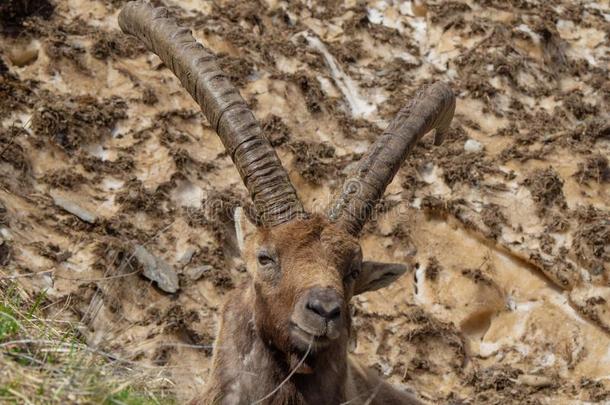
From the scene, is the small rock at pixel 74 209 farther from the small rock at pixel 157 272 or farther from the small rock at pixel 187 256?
the small rock at pixel 187 256

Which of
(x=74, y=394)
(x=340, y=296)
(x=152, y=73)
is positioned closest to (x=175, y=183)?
(x=152, y=73)

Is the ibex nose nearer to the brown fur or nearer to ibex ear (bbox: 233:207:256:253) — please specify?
the brown fur

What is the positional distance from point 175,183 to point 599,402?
19.1ft

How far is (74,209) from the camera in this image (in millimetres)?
10242

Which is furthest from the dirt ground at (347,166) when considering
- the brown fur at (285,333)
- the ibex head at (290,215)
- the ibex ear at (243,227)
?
the ibex head at (290,215)

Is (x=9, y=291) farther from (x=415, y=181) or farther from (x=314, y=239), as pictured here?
(x=415, y=181)

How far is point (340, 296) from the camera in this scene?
20.7ft

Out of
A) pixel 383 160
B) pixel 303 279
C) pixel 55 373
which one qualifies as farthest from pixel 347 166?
pixel 55 373

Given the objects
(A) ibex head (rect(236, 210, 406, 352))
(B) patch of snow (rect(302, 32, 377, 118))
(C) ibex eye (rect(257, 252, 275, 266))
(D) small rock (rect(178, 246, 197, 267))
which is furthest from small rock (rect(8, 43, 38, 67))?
(C) ibex eye (rect(257, 252, 275, 266))

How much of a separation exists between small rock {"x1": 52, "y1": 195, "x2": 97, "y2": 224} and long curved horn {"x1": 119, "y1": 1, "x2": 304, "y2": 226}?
118 inches

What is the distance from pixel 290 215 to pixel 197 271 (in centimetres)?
356

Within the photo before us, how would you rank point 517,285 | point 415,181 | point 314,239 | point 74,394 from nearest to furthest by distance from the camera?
point 74,394 → point 314,239 → point 517,285 → point 415,181

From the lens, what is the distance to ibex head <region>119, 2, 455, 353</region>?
647 centimetres

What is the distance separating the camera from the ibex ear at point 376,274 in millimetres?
7762
